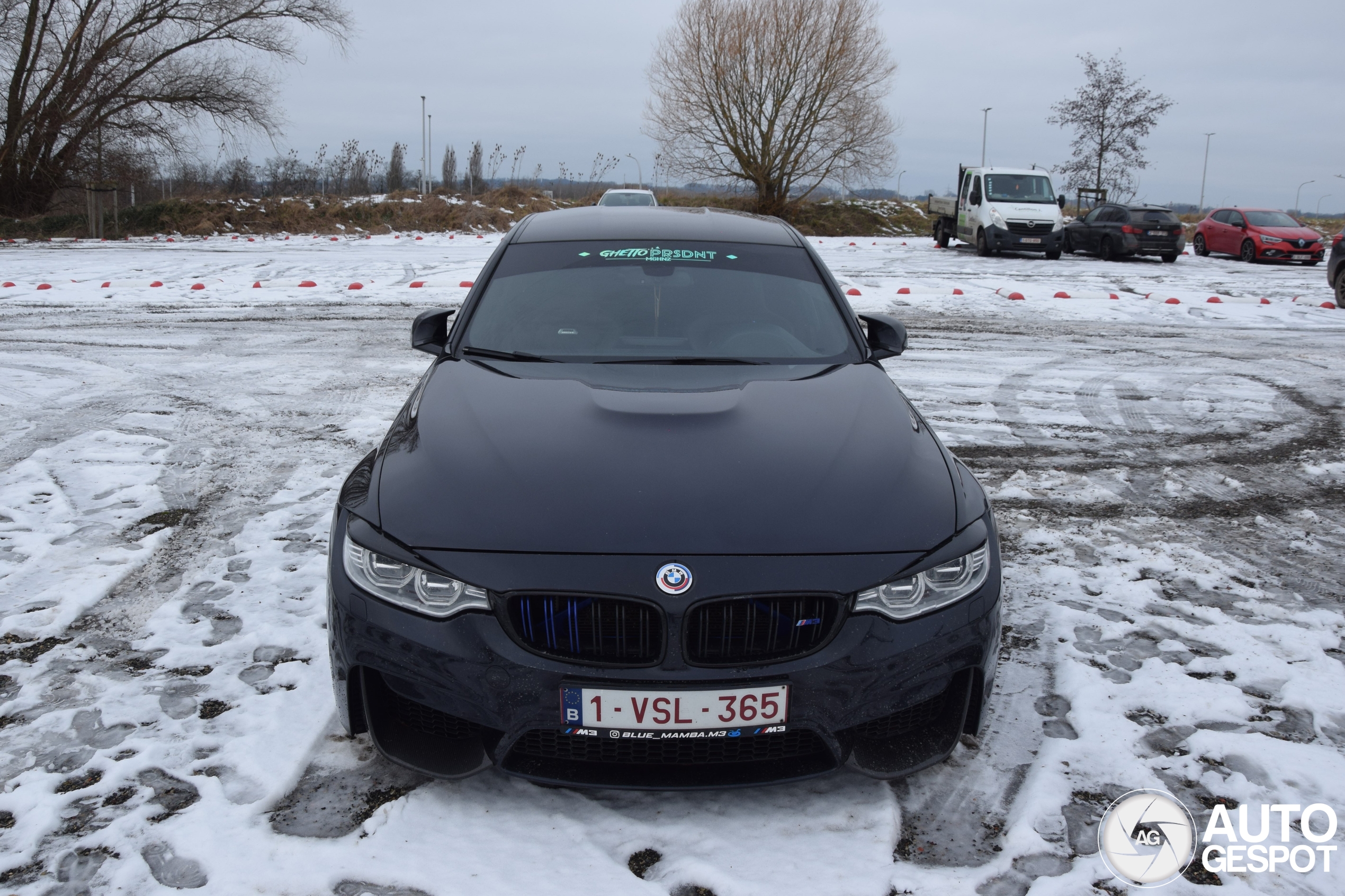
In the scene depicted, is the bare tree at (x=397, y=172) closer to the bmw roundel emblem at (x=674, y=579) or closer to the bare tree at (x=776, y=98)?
the bare tree at (x=776, y=98)

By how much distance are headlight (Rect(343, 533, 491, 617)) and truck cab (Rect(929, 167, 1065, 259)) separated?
75.6ft

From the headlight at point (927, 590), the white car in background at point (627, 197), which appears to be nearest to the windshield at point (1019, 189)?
the white car in background at point (627, 197)

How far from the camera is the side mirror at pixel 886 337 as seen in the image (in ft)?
12.0

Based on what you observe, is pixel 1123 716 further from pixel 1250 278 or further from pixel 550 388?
pixel 1250 278

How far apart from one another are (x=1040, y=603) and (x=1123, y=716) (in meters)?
0.85

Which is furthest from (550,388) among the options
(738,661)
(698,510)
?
(738,661)

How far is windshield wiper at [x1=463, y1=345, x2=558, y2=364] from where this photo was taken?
331 centimetres

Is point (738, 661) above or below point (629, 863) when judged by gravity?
above

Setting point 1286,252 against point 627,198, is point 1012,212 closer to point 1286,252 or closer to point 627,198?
point 1286,252

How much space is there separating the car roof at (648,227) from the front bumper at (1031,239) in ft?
66.9

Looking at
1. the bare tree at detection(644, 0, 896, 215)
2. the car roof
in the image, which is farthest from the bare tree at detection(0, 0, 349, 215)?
the car roof

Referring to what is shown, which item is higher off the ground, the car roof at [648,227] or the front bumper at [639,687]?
the car roof at [648,227]

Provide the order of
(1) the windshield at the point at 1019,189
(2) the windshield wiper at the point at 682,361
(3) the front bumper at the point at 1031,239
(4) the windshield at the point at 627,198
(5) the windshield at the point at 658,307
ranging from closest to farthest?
(2) the windshield wiper at the point at 682,361, (5) the windshield at the point at 658,307, (3) the front bumper at the point at 1031,239, (4) the windshield at the point at 627,198, (1) the windshield at the point at 1019,189

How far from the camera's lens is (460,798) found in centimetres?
246
